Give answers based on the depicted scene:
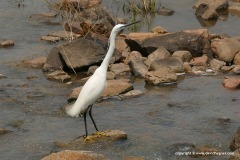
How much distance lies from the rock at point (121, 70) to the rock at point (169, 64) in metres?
0.49

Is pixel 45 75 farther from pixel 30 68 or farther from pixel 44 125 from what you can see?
pixel 44 125

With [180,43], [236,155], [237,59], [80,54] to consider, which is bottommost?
[237,59]

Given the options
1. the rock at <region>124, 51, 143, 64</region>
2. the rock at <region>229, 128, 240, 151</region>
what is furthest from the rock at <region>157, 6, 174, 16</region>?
the rock at <region>229, 128, 240, 151</region>

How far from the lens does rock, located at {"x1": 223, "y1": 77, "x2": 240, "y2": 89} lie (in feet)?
33.9

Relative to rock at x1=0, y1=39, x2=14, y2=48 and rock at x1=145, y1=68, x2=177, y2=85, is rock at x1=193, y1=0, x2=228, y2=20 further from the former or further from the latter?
rock at x1=145, y1=68, x2=177, y2=85

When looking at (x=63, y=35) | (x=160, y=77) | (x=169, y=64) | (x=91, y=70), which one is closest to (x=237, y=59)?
(x=169, y=64)

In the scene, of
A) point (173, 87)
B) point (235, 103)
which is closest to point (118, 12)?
point (173, 87)

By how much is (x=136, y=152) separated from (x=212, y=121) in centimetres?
168

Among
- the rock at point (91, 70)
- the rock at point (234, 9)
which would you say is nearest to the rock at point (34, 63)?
the rock at point (91, 70)

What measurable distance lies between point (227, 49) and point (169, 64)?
1325 mm

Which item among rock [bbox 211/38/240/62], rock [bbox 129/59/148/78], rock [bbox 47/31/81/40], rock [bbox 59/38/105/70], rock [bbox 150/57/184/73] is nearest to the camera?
rock [bbox 150/57/184/73]

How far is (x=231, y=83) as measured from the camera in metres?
10.4

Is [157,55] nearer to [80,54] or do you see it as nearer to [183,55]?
[183,55]

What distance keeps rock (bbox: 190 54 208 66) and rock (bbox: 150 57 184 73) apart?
0.55m
